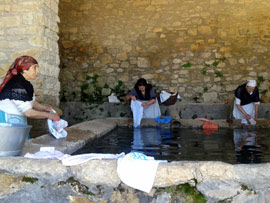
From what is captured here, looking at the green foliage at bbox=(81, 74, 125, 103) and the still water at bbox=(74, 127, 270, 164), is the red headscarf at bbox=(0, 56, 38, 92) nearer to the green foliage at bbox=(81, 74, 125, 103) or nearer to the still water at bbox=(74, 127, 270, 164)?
the still water at bbox=(74, 127, 270, 164)

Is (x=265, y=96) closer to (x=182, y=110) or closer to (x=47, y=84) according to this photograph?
(x=182, y=110)

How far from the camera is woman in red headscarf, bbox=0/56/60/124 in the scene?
122 inches

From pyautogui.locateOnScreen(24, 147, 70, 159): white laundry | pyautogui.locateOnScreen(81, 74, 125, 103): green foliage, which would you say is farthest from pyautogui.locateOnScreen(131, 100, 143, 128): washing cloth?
pyautogui.locateOnScreen(24, 147, 70, 159): white laundry

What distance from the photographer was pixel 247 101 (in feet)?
22.4

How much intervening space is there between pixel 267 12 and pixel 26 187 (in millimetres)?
7627

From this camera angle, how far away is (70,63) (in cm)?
919

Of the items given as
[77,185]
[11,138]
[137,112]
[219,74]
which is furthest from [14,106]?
[219,74]

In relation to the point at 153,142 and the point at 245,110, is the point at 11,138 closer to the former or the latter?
the point at 153,142

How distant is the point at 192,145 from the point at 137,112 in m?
2.54

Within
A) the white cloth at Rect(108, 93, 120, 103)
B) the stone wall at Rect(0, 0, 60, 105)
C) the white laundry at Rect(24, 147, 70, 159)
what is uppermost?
the stone wall at Rect(0, 0, 60, 105)

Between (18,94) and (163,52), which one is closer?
(18,94)

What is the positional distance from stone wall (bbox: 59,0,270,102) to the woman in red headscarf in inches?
225

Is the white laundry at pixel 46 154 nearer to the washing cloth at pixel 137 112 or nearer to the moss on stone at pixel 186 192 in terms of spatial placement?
the moss on stone at pixel 186 192

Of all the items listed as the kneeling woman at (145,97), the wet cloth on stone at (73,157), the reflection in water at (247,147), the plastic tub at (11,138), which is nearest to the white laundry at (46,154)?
the wet cloth on stone at (73,157)
